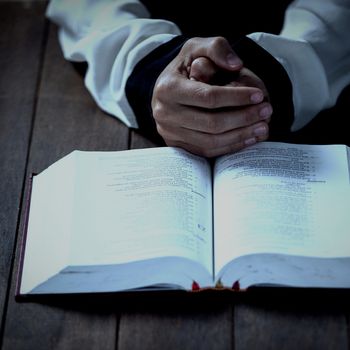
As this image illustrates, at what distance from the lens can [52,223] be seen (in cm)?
84

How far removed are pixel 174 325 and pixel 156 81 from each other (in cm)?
36

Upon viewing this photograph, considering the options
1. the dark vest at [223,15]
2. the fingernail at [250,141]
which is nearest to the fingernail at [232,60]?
the fingernail at [250,141]

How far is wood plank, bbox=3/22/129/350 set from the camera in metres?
0.82

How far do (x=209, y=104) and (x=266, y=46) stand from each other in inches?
6.3

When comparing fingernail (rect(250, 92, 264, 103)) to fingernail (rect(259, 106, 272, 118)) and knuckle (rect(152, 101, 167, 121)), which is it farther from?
knuckle (rect(152, 101, 167, 121))

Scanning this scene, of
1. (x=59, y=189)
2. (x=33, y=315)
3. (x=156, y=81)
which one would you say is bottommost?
(x=33, y=315)

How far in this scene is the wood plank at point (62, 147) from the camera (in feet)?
2.70

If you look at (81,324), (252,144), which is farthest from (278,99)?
(81,324)

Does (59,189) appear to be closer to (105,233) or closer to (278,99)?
(105,233)

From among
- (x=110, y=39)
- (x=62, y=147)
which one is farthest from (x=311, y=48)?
(x=62, y=147)

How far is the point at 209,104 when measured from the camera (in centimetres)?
84

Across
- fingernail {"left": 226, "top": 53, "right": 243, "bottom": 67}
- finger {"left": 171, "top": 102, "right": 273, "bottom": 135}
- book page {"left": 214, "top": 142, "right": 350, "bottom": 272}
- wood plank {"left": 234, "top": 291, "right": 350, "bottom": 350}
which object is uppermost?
fingernail {"left": 226, "top": 53, "right": 243, "bottom": 67}

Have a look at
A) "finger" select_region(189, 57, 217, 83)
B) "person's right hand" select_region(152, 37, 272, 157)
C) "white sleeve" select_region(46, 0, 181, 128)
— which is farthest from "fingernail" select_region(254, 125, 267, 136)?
"white sleeve" select_region(46, 0, 181, 128)

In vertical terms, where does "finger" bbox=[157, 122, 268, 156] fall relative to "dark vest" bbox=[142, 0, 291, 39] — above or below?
below
